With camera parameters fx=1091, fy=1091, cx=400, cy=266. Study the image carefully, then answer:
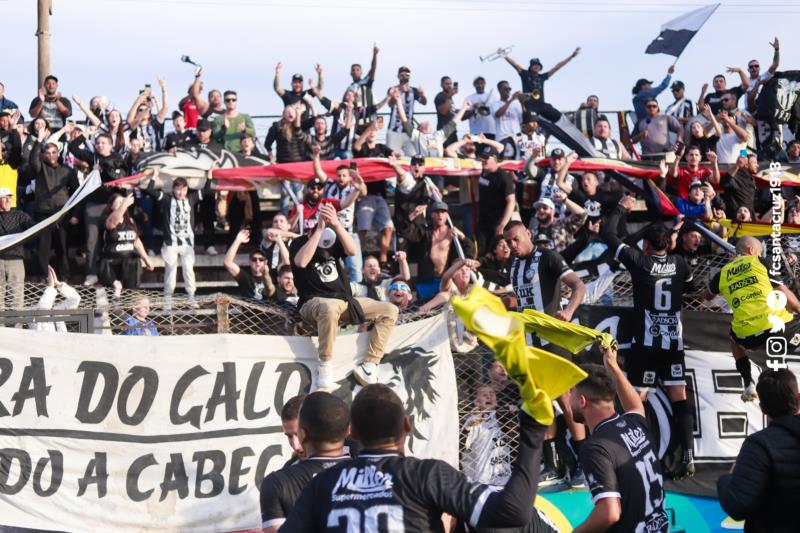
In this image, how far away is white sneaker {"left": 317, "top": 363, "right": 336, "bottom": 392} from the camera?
9258 mm

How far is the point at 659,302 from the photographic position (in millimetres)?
9672

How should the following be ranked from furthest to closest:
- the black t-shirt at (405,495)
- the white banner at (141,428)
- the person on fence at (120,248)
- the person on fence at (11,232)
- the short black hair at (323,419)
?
1. the person on fence at (120,248)
2. the person on fence at (11,232)
3. the white banner at (141,428)
4. the short black hair at (323,419)
5. the black t-shirt at (405,495)

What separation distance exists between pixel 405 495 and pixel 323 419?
0.83 m

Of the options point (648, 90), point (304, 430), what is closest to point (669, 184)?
point (648, 90)

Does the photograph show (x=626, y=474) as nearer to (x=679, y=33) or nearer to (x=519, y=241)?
(x=519, y=241)

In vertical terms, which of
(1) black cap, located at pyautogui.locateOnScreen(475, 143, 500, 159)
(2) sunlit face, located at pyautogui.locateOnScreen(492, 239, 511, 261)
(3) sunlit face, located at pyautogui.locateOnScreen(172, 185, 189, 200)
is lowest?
(2) sunlit face, located at pyautogui.locateOnScreen(492, 239, 511, 261)

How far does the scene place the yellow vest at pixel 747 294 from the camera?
368 inches

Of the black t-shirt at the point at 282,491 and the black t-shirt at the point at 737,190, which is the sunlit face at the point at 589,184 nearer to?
the black t-shirt at the point at 737,190

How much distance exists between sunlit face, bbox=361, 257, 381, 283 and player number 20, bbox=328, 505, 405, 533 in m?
7.86

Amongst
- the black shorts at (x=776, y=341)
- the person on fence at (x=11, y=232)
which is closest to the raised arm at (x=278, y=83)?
the person on fence at (x=11, y=232)

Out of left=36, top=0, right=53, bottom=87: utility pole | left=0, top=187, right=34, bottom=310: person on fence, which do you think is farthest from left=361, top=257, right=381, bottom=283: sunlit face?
left=36, top=0, right=53, bottom=87: utility pole

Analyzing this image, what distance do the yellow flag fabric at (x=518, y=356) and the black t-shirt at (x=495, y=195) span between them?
998 cm

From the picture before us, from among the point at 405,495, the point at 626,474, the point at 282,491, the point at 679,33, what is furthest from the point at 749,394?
the point at 679,33

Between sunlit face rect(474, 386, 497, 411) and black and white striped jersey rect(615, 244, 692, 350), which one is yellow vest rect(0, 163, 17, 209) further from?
black and white striped jersey rect(615, 244, 692, 350)
